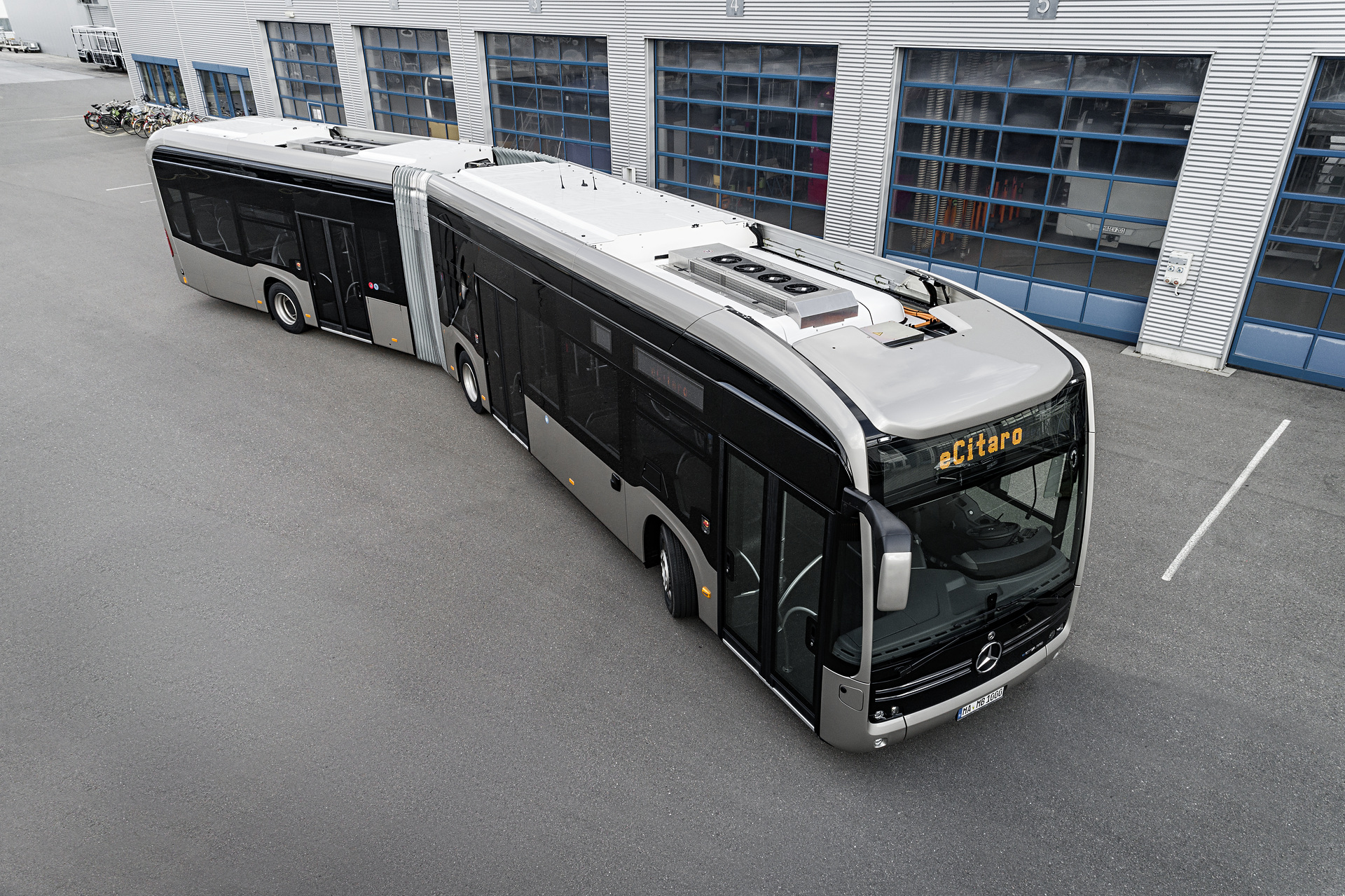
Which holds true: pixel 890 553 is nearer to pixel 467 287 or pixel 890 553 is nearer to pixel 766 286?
pixel 766 286

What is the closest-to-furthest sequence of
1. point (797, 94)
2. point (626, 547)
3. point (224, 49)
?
point (626, 547), point (797, 94), point (224, 49)

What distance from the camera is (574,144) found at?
19.2m

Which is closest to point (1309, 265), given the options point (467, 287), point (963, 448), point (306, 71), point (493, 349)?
point (963, 448)

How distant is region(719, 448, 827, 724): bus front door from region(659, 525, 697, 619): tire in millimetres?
556

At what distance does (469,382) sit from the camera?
1071cm

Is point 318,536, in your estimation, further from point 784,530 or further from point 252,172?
point 252,172

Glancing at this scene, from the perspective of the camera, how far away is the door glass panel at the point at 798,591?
487 cm

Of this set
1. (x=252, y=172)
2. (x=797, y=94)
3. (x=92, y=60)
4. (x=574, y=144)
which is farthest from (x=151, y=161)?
(x=92, y=60)

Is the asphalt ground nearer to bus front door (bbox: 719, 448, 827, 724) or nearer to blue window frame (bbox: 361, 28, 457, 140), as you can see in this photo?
bus front door (bbox: 719, 448, 827, 724)

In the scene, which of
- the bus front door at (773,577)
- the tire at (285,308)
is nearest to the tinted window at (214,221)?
the tire at (285,308)

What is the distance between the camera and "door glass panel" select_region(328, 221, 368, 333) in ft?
38.4

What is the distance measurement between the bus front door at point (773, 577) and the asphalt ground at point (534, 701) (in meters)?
0.57

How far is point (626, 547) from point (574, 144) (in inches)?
558

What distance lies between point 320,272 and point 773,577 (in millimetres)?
9911
